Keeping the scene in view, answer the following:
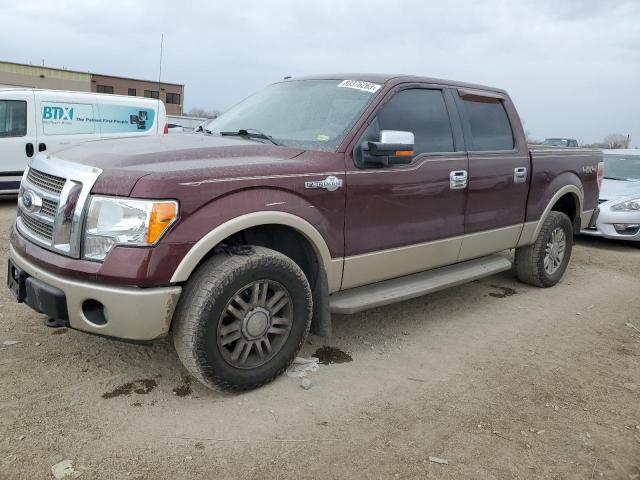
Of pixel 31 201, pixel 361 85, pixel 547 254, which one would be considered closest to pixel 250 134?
pixel 361 85

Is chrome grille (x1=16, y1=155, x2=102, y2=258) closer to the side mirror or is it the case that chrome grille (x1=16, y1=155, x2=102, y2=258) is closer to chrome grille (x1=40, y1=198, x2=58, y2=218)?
chrome grille (x1=40, y1=198, x2=58, y2=218)

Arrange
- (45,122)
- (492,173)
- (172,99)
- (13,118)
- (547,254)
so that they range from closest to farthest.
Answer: (492,173) → (547,254) → (13,118) → (45,122) → (172,99)

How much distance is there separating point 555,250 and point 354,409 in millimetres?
3589

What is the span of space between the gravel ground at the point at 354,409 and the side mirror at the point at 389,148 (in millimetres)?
1343

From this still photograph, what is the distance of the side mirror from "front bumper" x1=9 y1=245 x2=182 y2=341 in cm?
149

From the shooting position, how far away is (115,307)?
2.68 m

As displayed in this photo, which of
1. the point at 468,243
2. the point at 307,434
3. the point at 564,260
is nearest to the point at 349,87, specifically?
the point at 468,243

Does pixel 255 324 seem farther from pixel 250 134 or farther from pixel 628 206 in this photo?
pixel 628 206

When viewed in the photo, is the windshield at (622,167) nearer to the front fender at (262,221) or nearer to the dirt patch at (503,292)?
the dirt patch at (503,292)

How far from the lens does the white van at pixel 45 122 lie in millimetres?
8875

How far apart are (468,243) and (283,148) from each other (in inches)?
74.6

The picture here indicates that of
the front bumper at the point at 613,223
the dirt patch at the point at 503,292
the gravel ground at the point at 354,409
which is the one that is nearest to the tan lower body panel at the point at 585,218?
the dirt patch at the point at 503,292

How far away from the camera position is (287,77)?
4641 millimetres

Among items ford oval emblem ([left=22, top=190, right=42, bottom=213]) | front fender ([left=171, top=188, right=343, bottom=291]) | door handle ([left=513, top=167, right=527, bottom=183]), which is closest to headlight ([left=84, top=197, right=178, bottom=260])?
front fender ([left=171, top=188, right=343, bottom=291])
